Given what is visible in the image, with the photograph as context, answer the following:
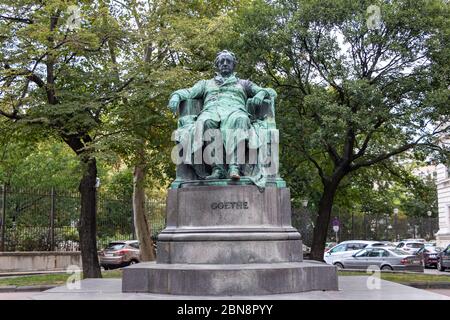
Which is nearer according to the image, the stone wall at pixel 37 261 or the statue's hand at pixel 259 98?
the statue's hand at pixel 259 98

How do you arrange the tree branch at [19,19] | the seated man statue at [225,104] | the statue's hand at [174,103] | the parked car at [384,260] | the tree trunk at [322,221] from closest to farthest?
the seated man statue at [225,104] < the statue's hand at [174,103] < the tree branch at [19,19] < the tree trunk at [322,221] < the parked car at [384,260]

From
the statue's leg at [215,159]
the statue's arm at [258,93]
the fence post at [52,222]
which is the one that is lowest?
the fence post at [52,222]

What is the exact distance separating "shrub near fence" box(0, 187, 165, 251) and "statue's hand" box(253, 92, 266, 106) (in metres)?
16.0

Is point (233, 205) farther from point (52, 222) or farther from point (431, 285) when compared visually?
point (52, 222)

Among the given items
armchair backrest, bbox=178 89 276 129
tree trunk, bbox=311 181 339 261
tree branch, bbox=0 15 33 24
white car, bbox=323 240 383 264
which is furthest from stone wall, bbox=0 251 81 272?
armchair backrest, bbox=178 89 276 129

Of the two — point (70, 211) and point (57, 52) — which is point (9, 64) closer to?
point (57, 52)

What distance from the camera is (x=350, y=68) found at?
63.6ft

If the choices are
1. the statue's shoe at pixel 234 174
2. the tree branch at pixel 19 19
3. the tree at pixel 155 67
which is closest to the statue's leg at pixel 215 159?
the statue's shoe at pixel 234 174

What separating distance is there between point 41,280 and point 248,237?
11.3 m

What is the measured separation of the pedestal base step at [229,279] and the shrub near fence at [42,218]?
1616cm

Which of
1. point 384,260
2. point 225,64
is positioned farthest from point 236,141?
point 384,260

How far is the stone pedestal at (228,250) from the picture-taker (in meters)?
9.16

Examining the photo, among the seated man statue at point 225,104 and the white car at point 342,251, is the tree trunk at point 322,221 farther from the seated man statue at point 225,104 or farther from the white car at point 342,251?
the seated man statue at point 225,104

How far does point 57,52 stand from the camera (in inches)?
675
